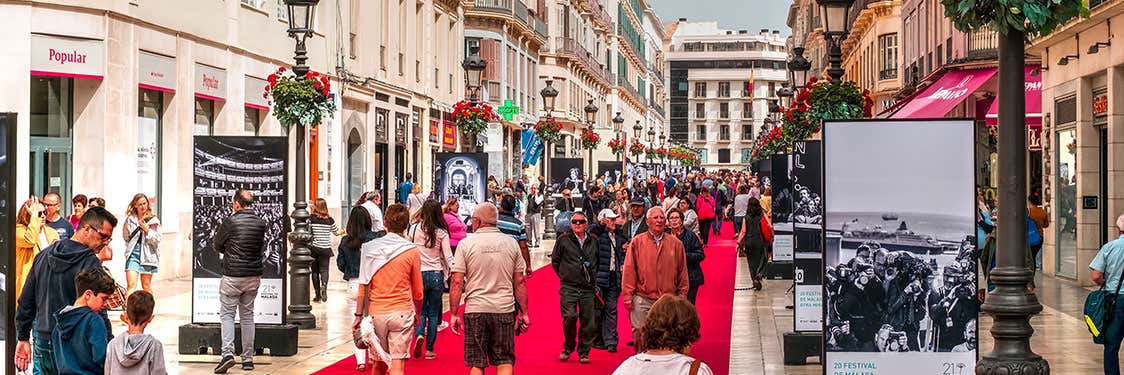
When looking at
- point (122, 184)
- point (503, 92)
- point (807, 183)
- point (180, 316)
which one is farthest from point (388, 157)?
point (807, 183)

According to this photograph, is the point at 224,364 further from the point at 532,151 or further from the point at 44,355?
the point at 532,151

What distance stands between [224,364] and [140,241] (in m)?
4.85

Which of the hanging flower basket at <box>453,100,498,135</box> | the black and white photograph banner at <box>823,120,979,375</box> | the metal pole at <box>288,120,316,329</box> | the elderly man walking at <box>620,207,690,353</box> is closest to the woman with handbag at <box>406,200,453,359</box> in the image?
the elderly man walking at <box>620,207,690,353</box>

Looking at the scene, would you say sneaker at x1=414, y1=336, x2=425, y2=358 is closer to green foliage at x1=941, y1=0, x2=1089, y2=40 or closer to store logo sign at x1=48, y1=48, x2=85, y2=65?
green foliage at x1=941, y1=0, x2=1089, y2=40

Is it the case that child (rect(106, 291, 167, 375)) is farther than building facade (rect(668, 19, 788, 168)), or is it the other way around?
building facade (rect(668, 19, 788, 168))

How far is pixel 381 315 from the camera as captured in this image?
11039 mm

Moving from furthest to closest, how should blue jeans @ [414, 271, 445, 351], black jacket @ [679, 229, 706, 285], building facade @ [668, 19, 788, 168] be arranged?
1. building facade @ [668, 19, 788, 168]
2. black jacket @ [679, 229, 706, 285]
3. blue jeans @ [414, 271, 445, 351]

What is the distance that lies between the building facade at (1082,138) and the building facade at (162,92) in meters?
14.2

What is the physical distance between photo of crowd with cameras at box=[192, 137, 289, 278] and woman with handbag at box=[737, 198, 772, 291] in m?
10.5

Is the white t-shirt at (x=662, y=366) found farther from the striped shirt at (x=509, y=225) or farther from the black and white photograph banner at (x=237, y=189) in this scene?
the striped shirt at (x=509, y=225)

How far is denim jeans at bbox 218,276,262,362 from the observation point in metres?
13.4

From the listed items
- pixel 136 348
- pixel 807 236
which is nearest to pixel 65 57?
pixel 807 236

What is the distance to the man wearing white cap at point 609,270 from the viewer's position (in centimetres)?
1548

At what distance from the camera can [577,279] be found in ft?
50.1
